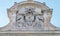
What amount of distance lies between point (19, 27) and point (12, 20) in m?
0.64

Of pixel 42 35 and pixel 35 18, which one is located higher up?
pixel 35 18

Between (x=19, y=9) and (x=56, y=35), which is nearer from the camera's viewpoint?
(x=56, y=35)

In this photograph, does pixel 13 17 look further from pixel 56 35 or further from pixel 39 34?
pixel 56 35

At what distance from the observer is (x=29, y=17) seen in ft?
42.9

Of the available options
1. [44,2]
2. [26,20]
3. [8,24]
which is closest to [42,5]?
[44,2]

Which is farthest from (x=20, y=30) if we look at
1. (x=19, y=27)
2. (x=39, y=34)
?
(x=39, y=34)

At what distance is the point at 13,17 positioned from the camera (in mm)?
13062

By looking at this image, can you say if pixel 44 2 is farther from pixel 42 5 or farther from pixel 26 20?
pixel 26 20

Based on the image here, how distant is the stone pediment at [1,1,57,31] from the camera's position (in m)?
12.7

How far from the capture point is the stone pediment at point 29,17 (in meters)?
12.7

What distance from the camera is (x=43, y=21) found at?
1295 cm

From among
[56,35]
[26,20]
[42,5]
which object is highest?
[42,5]

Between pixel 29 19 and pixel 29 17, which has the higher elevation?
pixel 29 17

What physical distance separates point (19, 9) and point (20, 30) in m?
1.45
